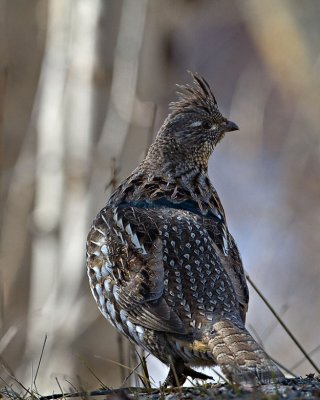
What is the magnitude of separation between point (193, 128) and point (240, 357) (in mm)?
2390

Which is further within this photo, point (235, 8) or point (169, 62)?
point (235, 8)

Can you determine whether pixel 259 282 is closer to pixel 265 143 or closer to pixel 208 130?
pixel 265 143

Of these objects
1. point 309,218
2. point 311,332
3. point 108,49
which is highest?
point 108,49

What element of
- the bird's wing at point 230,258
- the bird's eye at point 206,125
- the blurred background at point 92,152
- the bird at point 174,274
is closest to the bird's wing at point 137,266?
the bird at point 174,274

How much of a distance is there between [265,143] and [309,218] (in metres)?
1.82

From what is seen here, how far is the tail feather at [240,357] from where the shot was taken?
4.50 metres

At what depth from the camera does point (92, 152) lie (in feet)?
38.4

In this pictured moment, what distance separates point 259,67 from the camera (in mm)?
17188

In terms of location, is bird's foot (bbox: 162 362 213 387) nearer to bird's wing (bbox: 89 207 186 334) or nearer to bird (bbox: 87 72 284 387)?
bird (bbox: 87 72 284 387)

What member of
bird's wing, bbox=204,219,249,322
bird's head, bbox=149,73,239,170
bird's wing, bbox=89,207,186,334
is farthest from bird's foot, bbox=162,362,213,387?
bird's head, bbox=149,73,239,170

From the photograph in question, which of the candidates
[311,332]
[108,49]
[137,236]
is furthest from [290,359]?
[137,236]

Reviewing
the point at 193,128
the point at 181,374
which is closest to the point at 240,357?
the point at 181,374

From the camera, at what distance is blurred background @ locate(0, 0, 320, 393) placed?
11.1m

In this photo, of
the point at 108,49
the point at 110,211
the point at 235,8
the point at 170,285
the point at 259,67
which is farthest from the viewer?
the point at 259,67
